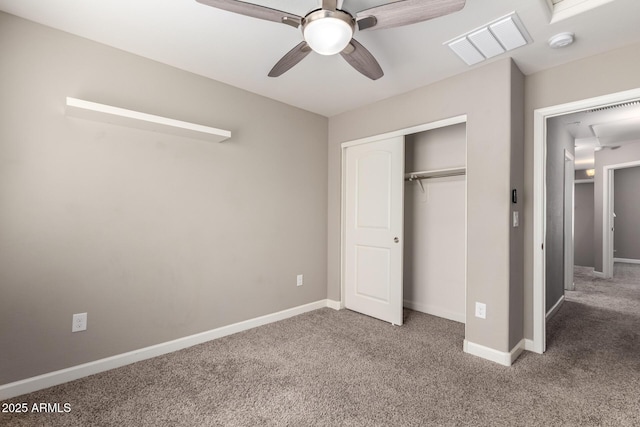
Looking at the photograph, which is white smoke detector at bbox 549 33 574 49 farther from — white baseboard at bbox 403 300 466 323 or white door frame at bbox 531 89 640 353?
white baseboard at bbox 403 300 466 323

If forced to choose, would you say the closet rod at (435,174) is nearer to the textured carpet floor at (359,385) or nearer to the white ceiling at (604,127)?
the white ceiling at (604,127)

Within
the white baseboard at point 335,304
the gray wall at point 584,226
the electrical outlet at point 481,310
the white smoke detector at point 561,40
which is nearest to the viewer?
the white smoke detector at point 561,40

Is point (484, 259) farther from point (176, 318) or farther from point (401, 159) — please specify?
point (176, 318)

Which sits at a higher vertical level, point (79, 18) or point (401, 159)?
point (79, 18)

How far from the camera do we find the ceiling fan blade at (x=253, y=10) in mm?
1460

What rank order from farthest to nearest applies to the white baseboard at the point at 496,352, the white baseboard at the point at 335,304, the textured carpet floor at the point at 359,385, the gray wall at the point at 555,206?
the white baseboard at the point at 335,304 < the gray wall at the point at 555,206 < the white baseboard at the point at 496,352 < the textured carpet floor at the point at 359,385

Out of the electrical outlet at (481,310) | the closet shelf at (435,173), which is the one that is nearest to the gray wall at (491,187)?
the electrical outlet at (481,310)

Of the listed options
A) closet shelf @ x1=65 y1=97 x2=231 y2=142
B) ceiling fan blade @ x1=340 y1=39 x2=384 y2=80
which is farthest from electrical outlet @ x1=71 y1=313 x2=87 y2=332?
ceiling fan blade @ x1=340 y1=39 x2=384 y2=80

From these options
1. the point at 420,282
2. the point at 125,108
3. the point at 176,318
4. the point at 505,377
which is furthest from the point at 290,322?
the point at 125,108

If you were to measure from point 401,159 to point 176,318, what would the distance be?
258 cm

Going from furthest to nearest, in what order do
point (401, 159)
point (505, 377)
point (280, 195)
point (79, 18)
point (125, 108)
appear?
point (280, 195)
point (401, 159)
point (125, 108)
point (505, 377)
point (79, 18)

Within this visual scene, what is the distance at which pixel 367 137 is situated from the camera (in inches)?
138

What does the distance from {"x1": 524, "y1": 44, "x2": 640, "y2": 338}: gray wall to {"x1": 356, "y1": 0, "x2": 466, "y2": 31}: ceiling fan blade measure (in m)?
1.65

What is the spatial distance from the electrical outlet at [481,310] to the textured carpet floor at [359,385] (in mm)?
335
